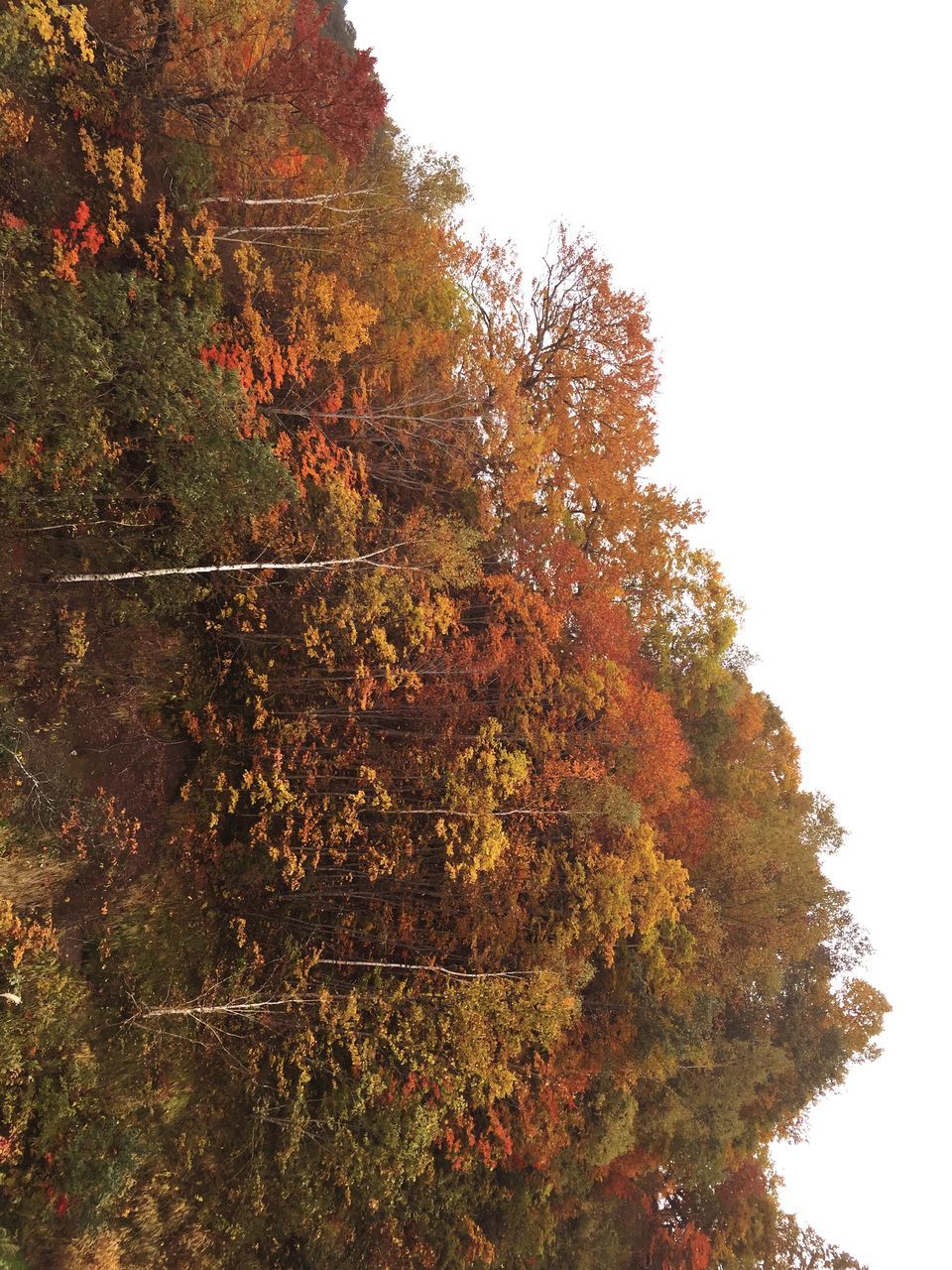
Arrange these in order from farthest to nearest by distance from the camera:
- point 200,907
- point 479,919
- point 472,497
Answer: point 472,497
point 479,919
point 200,907

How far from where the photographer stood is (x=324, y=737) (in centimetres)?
1645

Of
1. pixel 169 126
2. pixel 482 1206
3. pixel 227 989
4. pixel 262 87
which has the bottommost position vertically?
pixel 482 1206

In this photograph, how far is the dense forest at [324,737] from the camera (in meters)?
12.8

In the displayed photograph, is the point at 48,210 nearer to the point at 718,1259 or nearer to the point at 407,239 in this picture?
the point at 407,239

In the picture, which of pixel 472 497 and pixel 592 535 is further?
pixel 592 535

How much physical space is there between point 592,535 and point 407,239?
1019cm

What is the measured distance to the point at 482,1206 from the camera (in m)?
17.7

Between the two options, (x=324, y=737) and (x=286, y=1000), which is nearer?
(x=286, y=1000)

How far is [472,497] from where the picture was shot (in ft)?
69.4

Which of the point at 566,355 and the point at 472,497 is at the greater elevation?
the point at 566,355

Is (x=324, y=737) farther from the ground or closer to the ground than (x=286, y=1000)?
farther from the ground

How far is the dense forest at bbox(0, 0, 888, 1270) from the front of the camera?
1277cm

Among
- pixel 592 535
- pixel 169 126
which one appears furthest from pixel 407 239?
pixel 592 535

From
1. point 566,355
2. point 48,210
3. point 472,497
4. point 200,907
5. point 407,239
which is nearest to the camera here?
point 48,210
